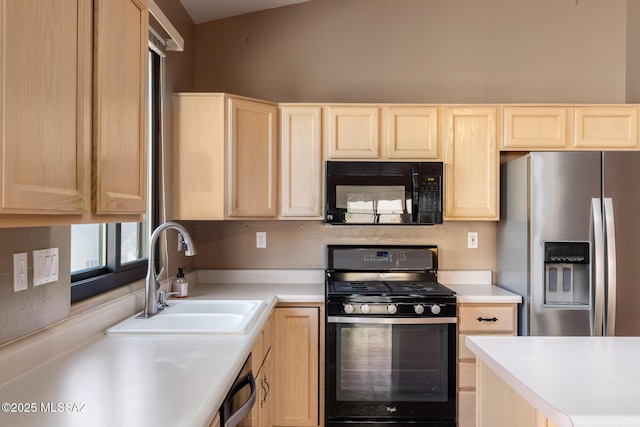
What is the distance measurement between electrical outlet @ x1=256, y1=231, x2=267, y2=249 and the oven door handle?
86 cm

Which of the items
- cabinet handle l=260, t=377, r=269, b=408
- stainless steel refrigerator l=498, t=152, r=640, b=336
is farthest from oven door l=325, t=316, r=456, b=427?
stainless steel refrigerator l=498, t=152, r=640, b=336

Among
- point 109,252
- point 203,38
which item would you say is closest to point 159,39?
point 203,38

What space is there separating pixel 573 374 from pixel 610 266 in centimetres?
156

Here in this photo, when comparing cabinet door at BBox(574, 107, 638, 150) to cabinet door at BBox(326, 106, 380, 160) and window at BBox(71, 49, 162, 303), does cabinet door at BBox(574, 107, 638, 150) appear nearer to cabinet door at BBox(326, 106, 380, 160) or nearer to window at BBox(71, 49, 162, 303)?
cabinet door at BBox(326, 106, 380, 160)

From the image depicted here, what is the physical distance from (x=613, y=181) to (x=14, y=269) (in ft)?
9.38

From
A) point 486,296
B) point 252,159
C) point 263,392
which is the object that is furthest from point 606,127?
point 263,392

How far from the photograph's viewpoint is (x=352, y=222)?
8.66 feet

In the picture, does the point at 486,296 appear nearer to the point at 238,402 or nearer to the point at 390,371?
the point at 390,371

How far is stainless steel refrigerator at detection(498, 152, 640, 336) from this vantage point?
237 centimetres

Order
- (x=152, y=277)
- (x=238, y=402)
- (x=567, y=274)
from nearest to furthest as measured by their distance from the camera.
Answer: (x=238, y=402)
(x=152, y=277)
(x=567, y=274)

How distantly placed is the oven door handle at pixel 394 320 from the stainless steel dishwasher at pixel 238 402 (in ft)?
3.00

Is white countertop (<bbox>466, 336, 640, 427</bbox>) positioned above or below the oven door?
above

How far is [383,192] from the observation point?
2650 mm

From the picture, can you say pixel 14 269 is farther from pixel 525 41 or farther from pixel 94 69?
pixel 525 41
